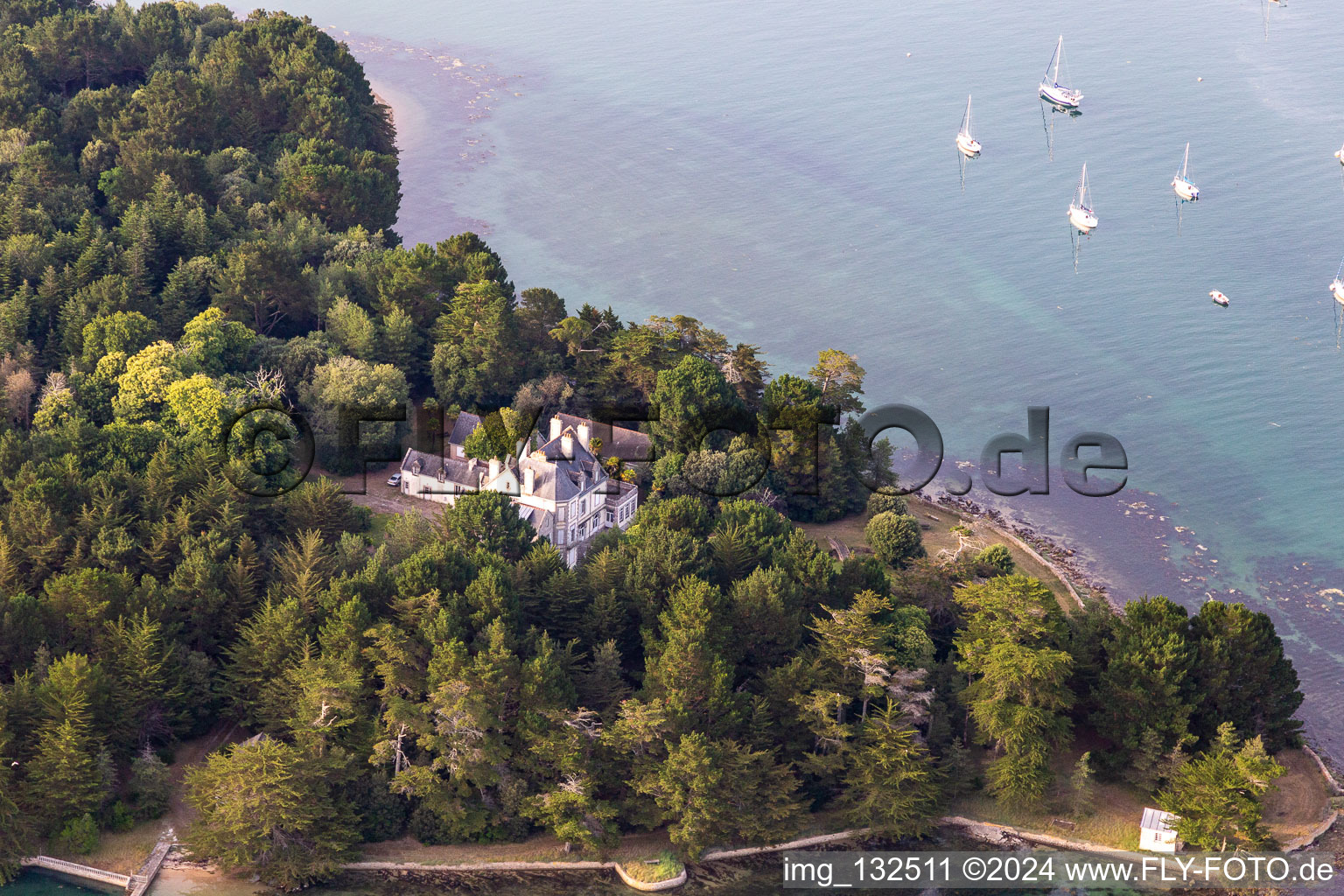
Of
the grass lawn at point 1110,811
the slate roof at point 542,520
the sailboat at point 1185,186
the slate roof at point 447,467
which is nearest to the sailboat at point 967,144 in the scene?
the sailboat at point 1185,186

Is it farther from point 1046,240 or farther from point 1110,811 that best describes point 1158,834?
point 1046,240

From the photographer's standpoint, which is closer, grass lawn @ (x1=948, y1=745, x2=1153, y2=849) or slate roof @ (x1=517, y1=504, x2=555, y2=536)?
grass lawn @ (x1=948, y1=745, x2=1153, y2=849)

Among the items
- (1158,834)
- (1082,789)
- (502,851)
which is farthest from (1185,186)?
(502,851)

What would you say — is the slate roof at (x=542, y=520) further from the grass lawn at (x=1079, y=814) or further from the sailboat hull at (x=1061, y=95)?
the sailboat hull at (x=1061, y=95)

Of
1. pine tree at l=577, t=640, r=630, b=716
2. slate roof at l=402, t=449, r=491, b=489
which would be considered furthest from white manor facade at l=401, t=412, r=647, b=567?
pine tree at l=577, t=640, r=630, b=716

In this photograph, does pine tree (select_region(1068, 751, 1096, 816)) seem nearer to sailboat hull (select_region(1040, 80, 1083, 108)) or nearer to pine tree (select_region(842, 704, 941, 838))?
pine tree (select_region(842, 704, 941, 838))

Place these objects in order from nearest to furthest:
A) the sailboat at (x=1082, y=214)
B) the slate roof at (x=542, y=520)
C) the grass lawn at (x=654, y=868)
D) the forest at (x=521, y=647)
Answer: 1. the forest at (x=521, y=647)
2. the grass lawn at (x=654, y=868)
3. the slate roof at (x=542, y=520)
4. the sailboat at (x=1082, y=214)

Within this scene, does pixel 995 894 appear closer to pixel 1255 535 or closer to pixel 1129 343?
pixel 1255 535
